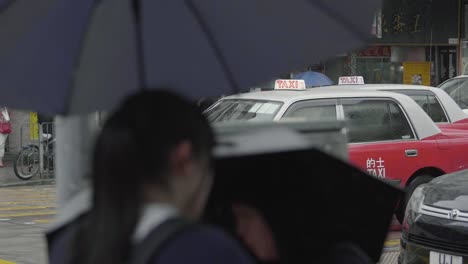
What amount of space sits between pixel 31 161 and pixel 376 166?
364 inches

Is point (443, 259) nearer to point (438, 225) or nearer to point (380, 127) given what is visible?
point (438, 225)

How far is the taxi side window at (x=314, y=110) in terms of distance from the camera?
357 inches

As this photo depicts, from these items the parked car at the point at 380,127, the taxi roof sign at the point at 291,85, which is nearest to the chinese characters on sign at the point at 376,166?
the parked car at the point at 380,127

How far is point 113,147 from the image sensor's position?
5.46 feet

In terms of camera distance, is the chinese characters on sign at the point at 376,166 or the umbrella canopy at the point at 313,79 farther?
the umbrella canopy at the point at 313,79

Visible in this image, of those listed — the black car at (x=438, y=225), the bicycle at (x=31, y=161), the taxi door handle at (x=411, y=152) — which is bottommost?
the bicycle at (x=31, y=161)

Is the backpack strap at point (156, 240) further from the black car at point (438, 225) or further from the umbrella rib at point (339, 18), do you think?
the black car at point (438, 225)

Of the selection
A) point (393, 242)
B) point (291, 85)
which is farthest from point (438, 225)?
point (291, 85)

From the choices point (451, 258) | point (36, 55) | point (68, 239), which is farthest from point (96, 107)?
point (451, 258)

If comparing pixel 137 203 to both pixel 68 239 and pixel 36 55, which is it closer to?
pixel 68 239

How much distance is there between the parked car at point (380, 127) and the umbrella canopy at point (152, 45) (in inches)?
260

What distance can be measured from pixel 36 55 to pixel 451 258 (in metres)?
4.08

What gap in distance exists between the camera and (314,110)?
9312mm

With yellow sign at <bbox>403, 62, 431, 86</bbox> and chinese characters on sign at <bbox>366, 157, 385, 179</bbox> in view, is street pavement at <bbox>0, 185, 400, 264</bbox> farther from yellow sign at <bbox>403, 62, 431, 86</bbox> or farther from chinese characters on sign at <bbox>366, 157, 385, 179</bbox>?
yellow sign at <bbox>403, 62, 431, 86</bbox>
